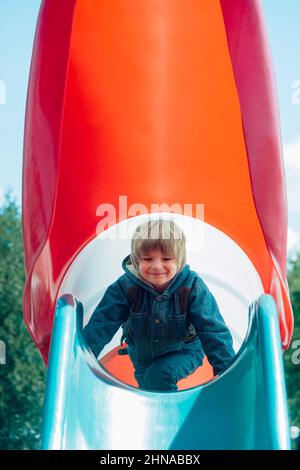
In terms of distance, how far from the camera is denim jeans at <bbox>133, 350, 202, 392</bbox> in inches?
117

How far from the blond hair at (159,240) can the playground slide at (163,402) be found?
39cm

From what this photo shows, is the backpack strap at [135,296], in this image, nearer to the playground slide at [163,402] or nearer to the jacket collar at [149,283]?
the jacket collar at [149,283]

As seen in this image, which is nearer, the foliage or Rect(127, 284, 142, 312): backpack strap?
Rect(127, 284, 142, 312): backpack strap

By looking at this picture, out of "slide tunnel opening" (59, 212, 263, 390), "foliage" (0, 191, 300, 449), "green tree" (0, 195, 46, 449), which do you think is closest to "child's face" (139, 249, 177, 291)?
"slide tunnel opening" (59, 212, 263, 390)

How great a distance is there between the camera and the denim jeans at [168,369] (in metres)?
2.96

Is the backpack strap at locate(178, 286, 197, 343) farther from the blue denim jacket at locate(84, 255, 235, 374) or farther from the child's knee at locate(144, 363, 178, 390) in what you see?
the child's knee at locate(144, 363, 178, 390)

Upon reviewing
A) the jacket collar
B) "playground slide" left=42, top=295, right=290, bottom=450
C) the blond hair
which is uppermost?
the blond hair

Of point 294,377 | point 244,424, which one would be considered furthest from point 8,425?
point 244,424

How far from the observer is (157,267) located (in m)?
2.86

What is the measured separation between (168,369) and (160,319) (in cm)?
20

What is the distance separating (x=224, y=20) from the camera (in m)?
3.69

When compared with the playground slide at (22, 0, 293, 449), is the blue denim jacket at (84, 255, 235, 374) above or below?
below

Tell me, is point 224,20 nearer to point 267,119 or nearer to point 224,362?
point 267,119

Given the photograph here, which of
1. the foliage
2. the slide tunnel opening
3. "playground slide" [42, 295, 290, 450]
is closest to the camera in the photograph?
"playground slide" [42, 295, 290, 450]
